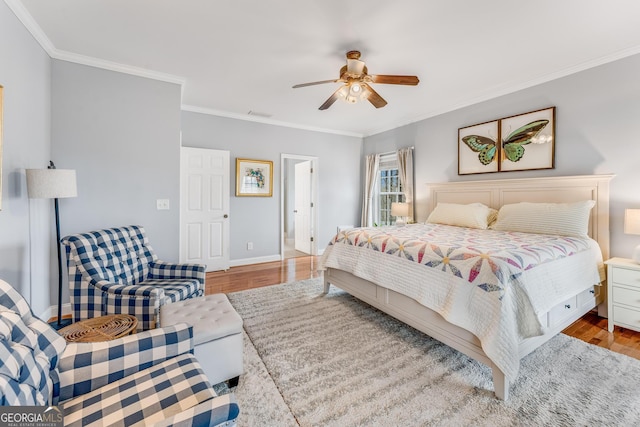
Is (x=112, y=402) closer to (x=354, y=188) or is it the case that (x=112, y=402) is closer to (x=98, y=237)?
(x=98, y=237)

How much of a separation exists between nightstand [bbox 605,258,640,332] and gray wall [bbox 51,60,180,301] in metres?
4.52

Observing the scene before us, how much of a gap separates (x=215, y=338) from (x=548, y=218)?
335 cm

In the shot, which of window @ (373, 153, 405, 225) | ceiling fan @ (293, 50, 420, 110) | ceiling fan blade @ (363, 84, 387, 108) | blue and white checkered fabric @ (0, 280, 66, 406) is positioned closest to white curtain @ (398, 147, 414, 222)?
window @ (373, 153, 405, 225)

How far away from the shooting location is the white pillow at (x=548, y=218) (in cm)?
272

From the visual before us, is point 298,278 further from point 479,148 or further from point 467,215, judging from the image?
point 479,148

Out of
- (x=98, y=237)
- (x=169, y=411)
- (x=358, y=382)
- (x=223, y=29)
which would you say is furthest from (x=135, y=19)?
(x=358, y=382)

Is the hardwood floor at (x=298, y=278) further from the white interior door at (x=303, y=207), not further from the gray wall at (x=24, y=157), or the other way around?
the gray wall at (x=24, y=157)

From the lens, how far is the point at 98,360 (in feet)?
3.95

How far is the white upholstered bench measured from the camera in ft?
5.38

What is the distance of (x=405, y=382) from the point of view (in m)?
1.80

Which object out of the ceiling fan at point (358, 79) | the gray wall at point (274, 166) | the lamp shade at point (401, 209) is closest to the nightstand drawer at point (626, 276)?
the ceiling fan at point (358, 79)

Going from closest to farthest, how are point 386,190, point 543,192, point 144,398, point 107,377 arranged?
point 144,398, point 107,377, point 543,192, point 386,190

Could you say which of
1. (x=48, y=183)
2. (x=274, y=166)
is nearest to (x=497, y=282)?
(x=48, y=183)

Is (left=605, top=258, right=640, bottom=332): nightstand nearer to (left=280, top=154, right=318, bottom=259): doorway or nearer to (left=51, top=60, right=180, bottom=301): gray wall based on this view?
(left=280, top=154, right=318, bottom=259): doorway
